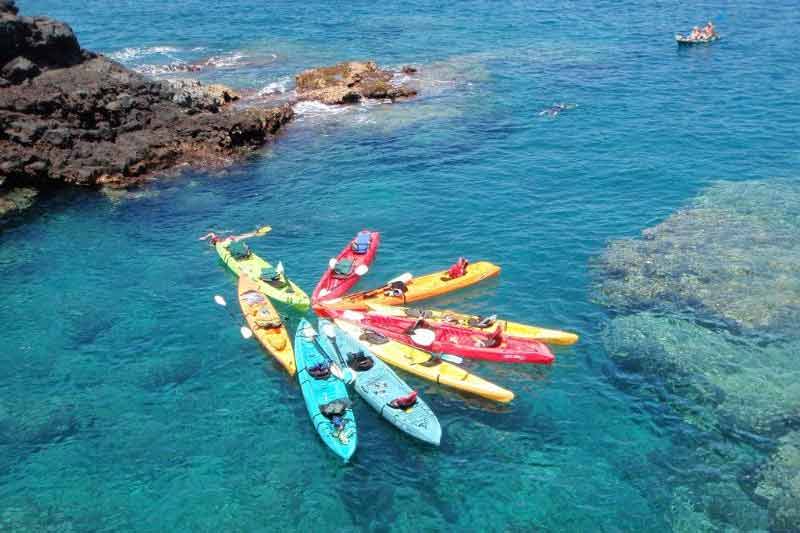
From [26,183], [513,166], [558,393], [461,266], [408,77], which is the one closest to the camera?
[558,393]

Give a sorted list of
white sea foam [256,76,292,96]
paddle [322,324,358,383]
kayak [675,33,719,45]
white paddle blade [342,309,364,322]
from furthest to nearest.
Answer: kayak [675,33,719,45] → white sea foam [256,76,292,96] → white paddle blade [342,309,364,322] → paddle [322,324,358,383]

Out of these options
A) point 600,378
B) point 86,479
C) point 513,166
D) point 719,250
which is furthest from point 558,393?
point 513,166

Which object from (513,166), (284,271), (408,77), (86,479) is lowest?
(86,479)

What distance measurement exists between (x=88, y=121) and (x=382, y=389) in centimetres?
3165

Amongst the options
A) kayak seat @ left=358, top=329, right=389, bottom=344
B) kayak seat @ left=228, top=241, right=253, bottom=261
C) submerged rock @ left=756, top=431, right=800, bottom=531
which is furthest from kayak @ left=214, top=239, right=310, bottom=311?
submerged rock @ left=756, top=431, right=800, bottom=531

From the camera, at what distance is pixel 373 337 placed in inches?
1167

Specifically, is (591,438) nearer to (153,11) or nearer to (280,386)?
(280,386)

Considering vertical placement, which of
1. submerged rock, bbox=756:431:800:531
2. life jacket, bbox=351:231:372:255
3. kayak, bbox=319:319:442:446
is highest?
life jacket, bbox=351:231:372:255

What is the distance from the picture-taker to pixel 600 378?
89.9 feet

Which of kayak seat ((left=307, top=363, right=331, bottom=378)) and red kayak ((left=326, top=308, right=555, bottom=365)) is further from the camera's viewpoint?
red kayak ((left=326, top=308, right=555, bottom=365))

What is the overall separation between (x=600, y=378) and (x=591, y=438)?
3531 millimetres

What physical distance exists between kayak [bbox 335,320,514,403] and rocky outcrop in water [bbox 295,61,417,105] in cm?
3147

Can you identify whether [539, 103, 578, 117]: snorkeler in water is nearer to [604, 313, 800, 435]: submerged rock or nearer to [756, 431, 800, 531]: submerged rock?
[604, 313, 800, 435]: submerged rock

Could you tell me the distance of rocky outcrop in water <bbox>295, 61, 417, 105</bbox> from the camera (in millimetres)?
56938
